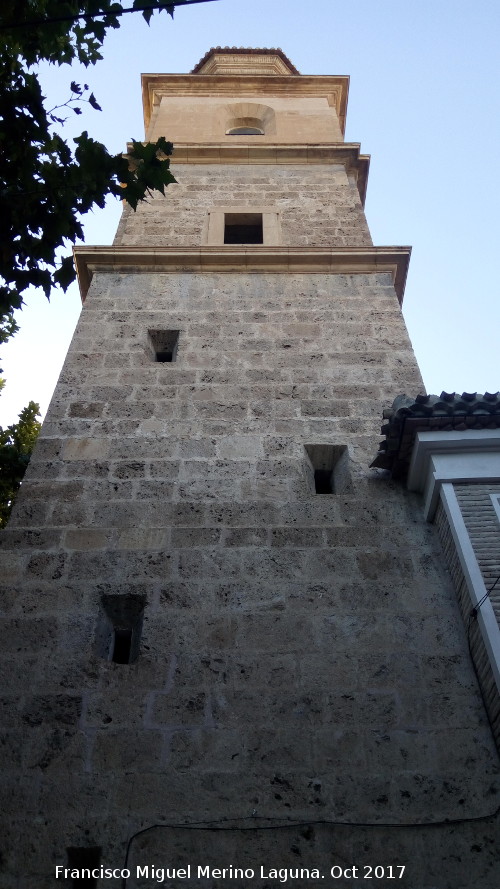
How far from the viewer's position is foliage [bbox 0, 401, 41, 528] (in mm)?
9102

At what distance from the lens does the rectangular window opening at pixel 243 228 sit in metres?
10.7

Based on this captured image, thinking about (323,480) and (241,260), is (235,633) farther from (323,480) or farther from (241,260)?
(241,260)

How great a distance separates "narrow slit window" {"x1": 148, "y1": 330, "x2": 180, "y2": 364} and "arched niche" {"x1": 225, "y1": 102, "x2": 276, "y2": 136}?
25.9 feet

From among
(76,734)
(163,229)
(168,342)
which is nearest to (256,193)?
(163,229)

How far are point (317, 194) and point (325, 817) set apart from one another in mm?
8590

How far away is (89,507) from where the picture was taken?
6105mm

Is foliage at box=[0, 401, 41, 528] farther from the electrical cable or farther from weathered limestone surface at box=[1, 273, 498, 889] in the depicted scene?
the electrical cable

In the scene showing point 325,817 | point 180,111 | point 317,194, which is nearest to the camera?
point 325,817

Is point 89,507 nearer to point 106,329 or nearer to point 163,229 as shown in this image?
point 106,329

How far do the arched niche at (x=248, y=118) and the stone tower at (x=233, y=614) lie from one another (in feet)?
21.8

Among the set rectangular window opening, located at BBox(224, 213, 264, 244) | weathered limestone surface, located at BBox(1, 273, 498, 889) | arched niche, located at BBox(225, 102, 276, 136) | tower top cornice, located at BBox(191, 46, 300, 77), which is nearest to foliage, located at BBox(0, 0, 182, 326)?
weathered limestone surface, located at BBox(1, 273, 498, 889)

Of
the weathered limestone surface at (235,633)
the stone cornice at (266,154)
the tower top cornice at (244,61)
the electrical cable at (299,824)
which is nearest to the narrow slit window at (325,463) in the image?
the weathered limestone surface at (235,633)

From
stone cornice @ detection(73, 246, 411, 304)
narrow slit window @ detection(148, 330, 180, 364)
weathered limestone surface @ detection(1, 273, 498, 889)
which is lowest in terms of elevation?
weathered limestone surface @ detection(1, 273, 498, 889)

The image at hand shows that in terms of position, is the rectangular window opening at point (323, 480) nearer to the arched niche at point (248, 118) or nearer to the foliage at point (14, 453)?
the foliage at point (14, 453)
